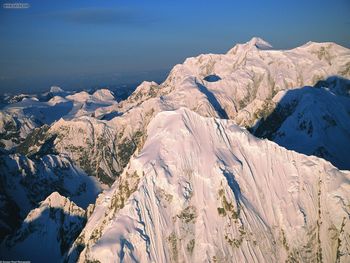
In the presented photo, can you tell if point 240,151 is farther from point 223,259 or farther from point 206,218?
point 223,259

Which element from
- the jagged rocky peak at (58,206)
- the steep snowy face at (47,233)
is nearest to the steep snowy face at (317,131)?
the jagged rocky peak at (58,206)

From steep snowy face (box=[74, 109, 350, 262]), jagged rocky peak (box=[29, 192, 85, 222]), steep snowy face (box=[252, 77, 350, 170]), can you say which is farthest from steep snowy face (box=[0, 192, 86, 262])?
steep snowy face (box=[252, 77, 350, 170])

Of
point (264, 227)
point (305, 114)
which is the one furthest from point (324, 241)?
point (305, 114)

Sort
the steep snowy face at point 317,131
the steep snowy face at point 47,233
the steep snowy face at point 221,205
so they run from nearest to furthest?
1. the steep snowy face at point 221,205
2. the steep snowy face at point 47,233
3. the steep snowy face at point 317,131

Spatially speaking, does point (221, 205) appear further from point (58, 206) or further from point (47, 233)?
point (58, 206)

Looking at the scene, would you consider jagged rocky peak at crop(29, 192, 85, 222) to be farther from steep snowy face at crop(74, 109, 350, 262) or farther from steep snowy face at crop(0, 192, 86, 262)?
steep snowy face at crop(74, 109, 350, 262)

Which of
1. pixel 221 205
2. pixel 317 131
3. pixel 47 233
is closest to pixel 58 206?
pixel 47 233

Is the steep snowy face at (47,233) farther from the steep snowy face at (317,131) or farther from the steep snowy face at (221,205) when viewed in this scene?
the steep snowy face at (317,131)
